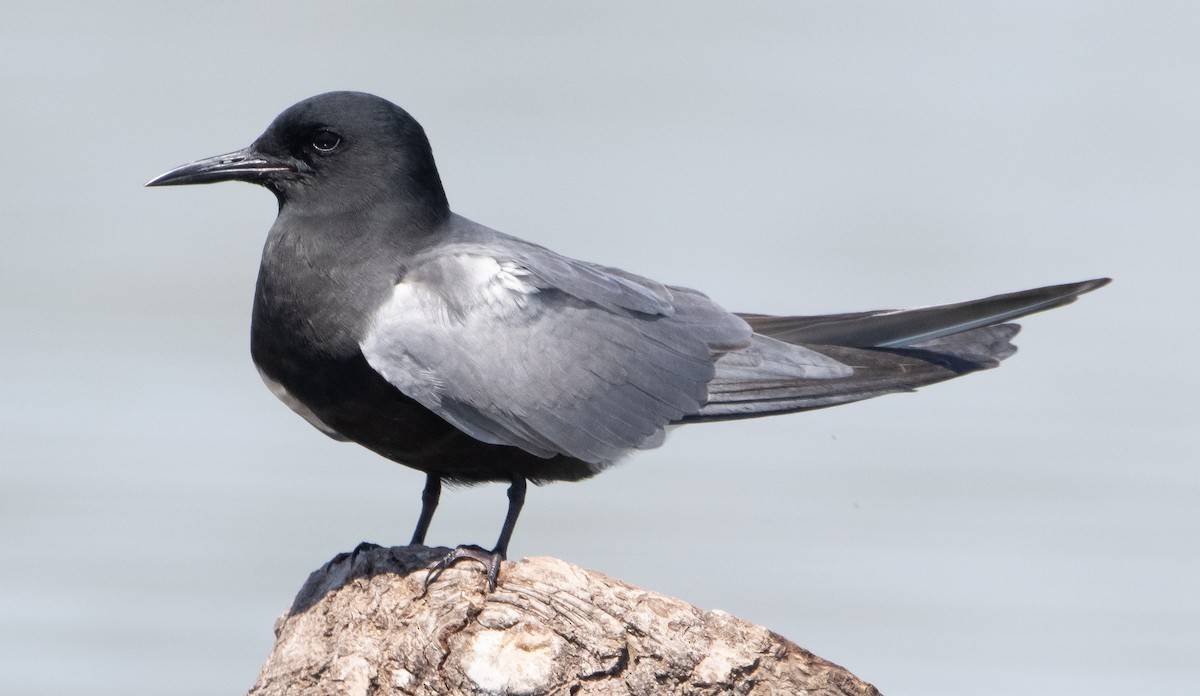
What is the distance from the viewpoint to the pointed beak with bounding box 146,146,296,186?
19.8ft

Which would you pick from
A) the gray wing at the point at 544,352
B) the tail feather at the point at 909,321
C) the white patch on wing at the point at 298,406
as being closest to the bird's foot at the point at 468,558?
the gray wing at the point at 544,352

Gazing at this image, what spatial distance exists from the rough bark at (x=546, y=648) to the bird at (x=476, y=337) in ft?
2.06

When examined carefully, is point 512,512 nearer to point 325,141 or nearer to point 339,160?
point 339,160

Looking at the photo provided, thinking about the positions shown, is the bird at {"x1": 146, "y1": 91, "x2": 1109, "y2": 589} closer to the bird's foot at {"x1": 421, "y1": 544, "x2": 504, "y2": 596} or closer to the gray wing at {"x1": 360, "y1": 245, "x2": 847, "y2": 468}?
the gray wing at {"x1": 360, "y1": 245, "x2": 847, "y2": 468}

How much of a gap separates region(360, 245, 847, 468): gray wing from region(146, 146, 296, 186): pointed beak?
0.81 meters

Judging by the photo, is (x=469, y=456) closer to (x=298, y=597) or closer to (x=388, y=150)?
(x=298, y=597)

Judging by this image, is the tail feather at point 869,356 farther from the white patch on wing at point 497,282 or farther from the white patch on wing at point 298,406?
the white patch on wing at point 298,406

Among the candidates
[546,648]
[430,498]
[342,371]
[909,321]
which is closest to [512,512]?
[430,498]

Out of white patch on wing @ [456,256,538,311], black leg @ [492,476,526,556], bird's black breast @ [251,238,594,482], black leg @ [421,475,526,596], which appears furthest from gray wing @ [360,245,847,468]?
black leg @ [421,475,526,596]

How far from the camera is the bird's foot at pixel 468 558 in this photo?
4.82 m

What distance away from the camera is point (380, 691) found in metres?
4.57

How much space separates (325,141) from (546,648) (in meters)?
2.53

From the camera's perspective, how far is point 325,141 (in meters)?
5.99

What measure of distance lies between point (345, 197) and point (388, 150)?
267mm
